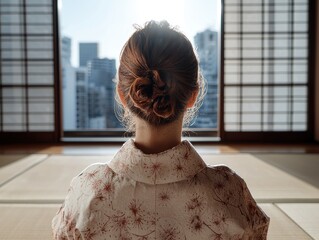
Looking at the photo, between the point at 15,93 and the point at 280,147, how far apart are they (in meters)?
3.32

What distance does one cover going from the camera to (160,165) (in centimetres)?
96

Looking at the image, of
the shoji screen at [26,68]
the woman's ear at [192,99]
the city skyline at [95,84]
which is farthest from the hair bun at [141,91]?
the city skyline at [95,84]

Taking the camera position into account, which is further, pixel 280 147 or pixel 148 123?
pixel 280 147

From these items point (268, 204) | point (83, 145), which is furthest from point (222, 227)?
point (83, 145)

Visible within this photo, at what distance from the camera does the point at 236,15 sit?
5.37m

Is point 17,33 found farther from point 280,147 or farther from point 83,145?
point 280,147

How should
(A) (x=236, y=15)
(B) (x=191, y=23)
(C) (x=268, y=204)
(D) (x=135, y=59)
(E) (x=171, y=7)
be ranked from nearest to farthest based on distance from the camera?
(D) (x=135, y=59) < (C) (x=268, y=204) < (A) (x=236, y=15) < (E) (x=171, y=7) < (B) (x=191, y=23)

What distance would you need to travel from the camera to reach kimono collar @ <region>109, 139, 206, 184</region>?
3.15 feet

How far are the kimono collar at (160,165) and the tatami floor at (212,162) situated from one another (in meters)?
0.94

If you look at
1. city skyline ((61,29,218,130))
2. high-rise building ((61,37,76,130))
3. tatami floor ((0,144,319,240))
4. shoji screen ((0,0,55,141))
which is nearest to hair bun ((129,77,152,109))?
tatami floor ((0,144,319,240))

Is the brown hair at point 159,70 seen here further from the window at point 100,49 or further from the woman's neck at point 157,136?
the window at point 100,49

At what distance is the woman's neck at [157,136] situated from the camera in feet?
3.18

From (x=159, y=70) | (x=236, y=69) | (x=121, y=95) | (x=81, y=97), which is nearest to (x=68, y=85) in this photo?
(x=81, y=97)

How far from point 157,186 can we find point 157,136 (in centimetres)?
11
